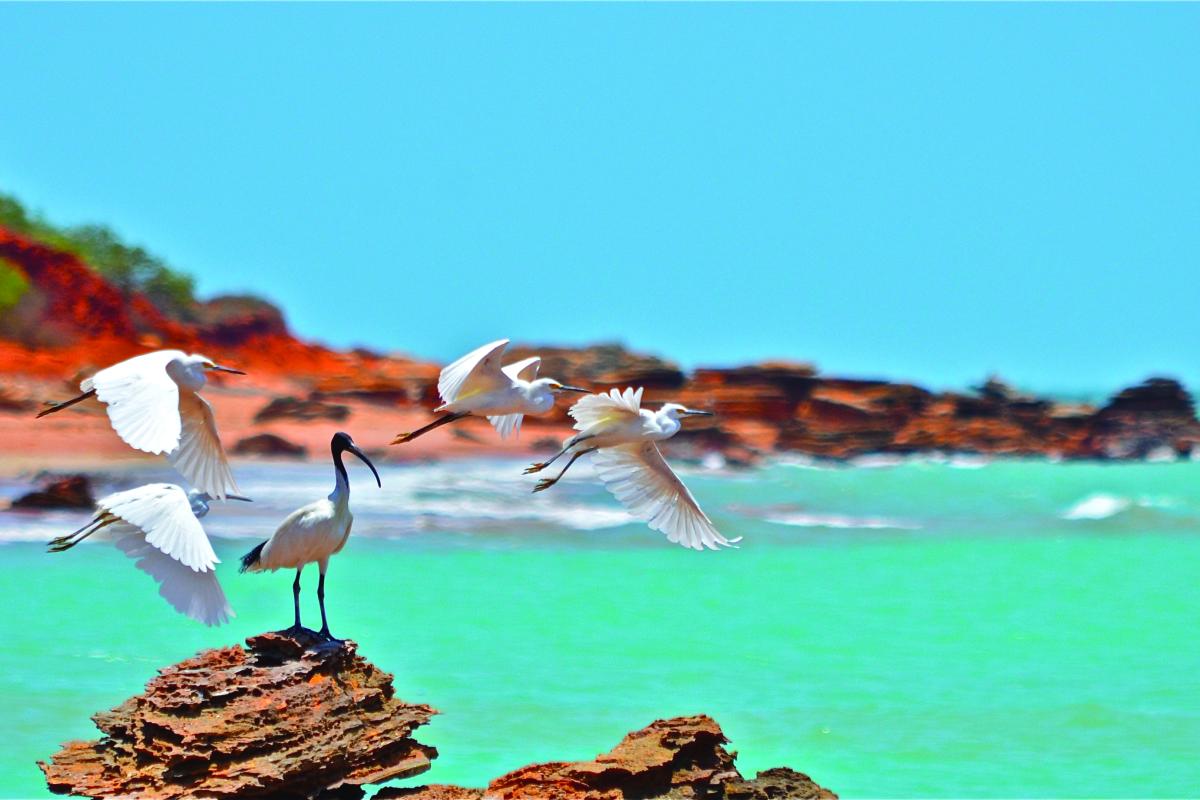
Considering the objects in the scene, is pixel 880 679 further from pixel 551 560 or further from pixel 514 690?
pixel 551 560

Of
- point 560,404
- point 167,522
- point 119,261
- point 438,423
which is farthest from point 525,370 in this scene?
point 119,261

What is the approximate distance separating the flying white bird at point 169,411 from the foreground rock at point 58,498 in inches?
550

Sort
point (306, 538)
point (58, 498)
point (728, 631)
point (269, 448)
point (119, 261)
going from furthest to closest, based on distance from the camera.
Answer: point (119, 261), point (269, 448), point (58, 498), point (728, 631), point (306, 538)

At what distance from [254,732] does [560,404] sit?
29.6 m

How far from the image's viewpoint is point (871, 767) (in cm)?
1119

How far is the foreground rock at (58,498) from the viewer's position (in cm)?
2223

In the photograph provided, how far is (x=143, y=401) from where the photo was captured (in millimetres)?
8023

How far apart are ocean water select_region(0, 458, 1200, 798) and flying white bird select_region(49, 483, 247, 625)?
2686mm

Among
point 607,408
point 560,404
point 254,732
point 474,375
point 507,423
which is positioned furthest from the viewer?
point 560,404

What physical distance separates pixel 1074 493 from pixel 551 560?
1519 centimetres

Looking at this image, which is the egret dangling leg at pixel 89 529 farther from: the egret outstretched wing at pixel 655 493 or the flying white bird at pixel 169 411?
the egret outstretched wing at pixel 655 493

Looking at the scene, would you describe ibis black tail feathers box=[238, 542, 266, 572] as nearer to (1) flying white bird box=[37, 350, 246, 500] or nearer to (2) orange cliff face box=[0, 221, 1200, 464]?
(1) flying white bird box=[37, 350, 246, 500]

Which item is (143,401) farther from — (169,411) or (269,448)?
(269,448)

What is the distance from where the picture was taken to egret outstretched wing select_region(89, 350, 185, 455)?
774cm
